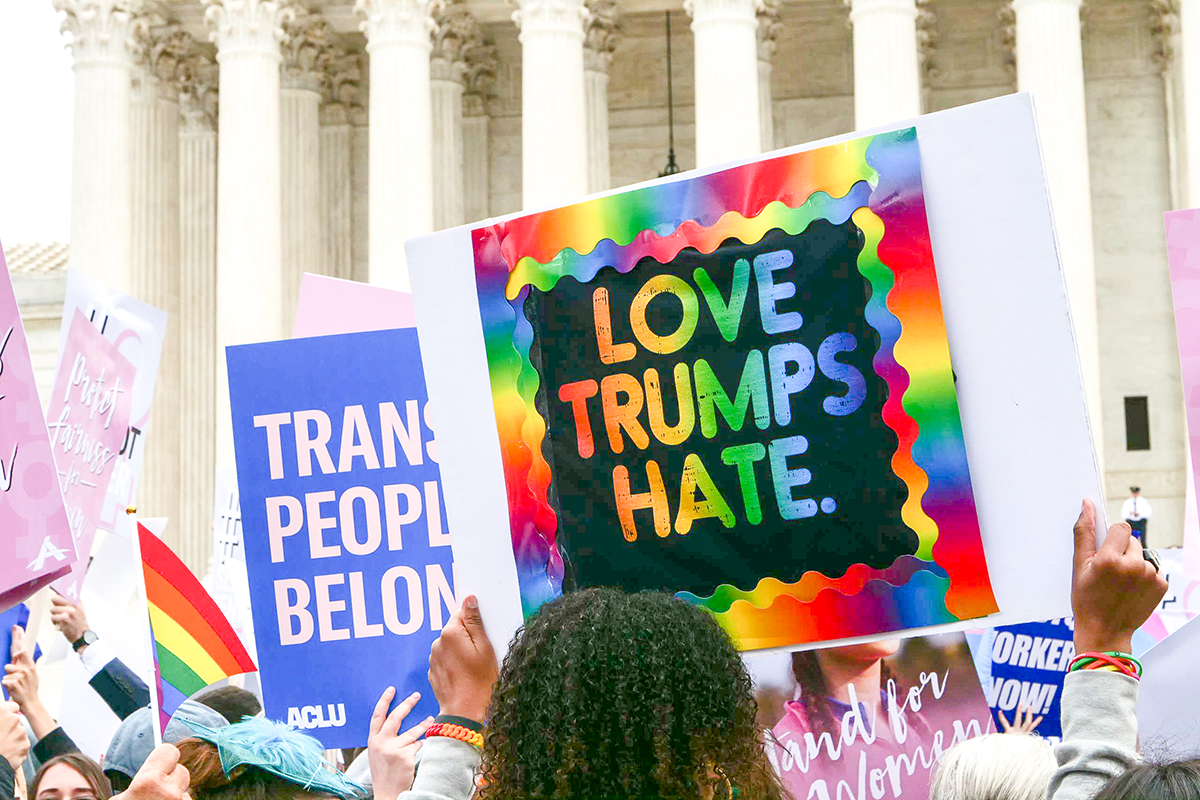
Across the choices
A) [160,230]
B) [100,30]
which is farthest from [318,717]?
[160,230]

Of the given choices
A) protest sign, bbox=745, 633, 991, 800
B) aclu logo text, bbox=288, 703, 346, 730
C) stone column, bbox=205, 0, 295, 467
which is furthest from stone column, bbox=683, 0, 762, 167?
aclu logo text, bbox=288, 703, 346, 730

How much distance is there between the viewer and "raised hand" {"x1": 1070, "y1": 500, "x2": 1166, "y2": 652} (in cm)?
526

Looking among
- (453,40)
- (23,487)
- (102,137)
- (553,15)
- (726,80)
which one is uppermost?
(453,40)

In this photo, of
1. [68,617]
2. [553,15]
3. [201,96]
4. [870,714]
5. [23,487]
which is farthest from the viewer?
[201,96]

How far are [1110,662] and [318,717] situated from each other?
4.75m

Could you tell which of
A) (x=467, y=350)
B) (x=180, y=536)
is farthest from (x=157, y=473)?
(x=467, y=350)

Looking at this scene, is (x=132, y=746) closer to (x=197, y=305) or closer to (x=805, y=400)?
(x=805, y=400)

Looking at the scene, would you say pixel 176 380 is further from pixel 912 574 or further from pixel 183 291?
pixel 912 574

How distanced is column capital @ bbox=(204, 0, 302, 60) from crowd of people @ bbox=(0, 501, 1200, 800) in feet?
135

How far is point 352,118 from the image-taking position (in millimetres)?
54062

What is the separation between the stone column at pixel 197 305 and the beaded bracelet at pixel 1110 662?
44351 millimetres

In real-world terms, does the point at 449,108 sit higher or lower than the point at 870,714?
higher

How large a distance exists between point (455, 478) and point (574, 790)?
8.88ft

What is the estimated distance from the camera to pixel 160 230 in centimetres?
5031
